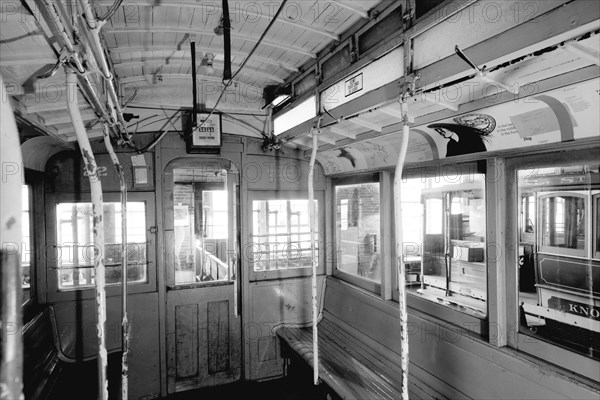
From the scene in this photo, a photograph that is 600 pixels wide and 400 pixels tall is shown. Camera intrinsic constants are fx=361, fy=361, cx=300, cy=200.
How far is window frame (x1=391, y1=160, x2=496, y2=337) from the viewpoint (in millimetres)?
3361

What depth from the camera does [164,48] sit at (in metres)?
3.89

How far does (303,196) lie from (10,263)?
17.6 feet

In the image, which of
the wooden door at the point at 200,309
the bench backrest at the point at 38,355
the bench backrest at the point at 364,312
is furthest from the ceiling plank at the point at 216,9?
the bench backrest at the point at 38,355

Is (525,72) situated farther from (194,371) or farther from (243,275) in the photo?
(194,371)

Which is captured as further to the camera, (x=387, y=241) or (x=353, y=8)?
(x=387, y=241)

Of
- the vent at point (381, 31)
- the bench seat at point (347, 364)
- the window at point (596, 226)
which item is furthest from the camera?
the bench seat at point (347, 364)

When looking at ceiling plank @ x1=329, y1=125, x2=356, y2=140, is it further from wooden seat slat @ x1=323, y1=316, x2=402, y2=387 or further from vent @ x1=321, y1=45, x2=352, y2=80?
wooden seat slat @ x1=323, y1=316, x2=402, y2=387

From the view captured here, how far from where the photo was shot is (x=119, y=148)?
505 cm

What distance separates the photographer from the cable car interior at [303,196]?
2225 mm

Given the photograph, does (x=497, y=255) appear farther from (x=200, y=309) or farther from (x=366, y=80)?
(x=200, y=309)

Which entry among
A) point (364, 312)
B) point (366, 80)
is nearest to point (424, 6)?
point (366, 80)

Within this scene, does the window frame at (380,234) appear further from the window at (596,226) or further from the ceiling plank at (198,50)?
the window at (596,226)

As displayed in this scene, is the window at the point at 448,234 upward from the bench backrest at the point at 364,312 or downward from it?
upward

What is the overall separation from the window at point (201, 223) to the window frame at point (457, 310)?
2913 millimetres
